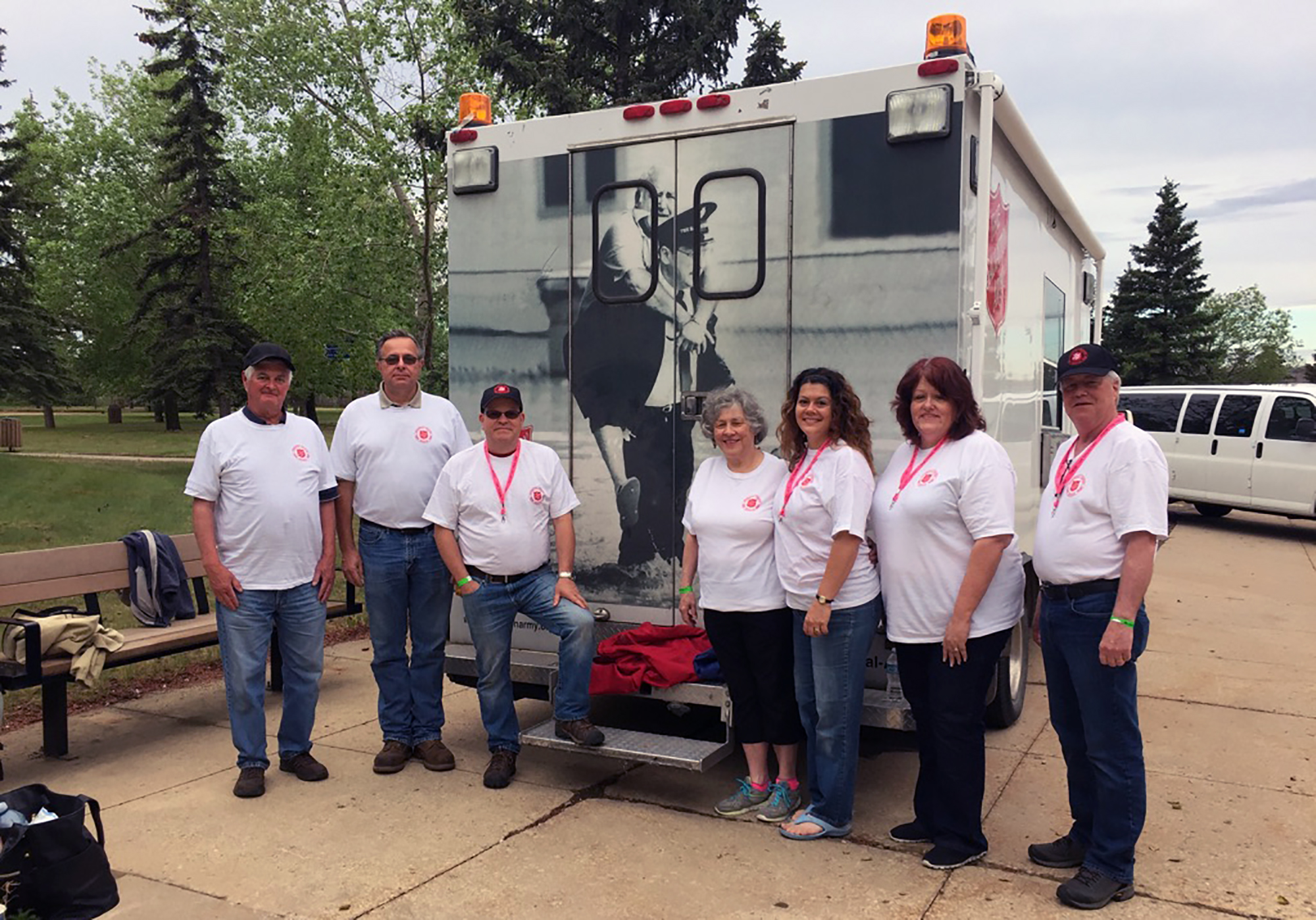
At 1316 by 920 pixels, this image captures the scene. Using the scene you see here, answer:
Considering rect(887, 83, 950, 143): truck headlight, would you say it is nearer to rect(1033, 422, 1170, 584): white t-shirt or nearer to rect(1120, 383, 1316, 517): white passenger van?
rect(1033, 422, 1170, 584): white t-shirt

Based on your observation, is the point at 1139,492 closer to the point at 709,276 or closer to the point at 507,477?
the point at 709,276

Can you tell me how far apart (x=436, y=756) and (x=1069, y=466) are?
3.00 m

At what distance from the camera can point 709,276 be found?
4508 millimetres

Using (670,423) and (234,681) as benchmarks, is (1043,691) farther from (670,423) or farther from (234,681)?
(234,681)

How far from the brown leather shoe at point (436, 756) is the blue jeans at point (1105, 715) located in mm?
2651

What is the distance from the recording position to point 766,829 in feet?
13.5

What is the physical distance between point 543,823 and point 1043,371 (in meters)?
3.61

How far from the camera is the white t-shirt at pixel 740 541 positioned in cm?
396

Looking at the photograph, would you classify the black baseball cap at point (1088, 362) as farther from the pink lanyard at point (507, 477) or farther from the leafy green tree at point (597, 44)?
the leafy green tree at point (597, 44)

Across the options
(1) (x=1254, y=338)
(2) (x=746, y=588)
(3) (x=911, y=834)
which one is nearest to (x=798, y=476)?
(2) (x=746, y=588)

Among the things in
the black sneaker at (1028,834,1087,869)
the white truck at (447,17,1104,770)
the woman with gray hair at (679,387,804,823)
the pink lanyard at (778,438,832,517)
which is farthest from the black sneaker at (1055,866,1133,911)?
the pink lanyard at (778,438,832,517)

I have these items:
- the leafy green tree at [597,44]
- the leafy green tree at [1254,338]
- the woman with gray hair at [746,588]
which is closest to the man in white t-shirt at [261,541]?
the woman with gray hair at [746,588]

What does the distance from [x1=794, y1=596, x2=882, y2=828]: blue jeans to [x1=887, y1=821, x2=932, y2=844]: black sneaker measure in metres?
0.18

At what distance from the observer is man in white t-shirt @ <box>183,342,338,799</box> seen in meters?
4.46
